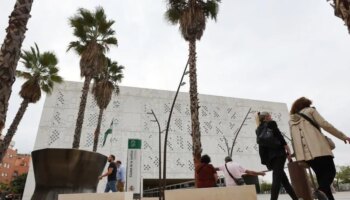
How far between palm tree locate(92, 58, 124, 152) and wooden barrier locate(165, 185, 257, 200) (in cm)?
1531

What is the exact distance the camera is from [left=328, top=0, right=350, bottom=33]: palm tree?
342 centimetres

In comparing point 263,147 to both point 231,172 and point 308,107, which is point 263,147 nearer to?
point 308,107

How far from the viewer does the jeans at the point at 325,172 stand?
10.7 ft

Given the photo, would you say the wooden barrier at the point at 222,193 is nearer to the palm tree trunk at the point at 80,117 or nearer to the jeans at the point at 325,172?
the jeans at the point at 325,172

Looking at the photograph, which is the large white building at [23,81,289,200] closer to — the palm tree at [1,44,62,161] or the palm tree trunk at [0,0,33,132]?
the palm tree at [1,44,62,161]

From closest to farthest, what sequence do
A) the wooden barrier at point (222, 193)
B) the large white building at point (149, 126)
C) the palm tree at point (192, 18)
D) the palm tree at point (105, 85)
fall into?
the wooden barrier at point (222, 193)
the palm tree at point (192, 18)
the palm tree at point (105, 85)
the large white building at point (149, 126)

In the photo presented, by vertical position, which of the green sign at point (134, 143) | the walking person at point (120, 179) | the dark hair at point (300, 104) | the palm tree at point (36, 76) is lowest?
the walking person at point (120, 179)

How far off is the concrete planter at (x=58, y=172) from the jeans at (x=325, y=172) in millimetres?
4009

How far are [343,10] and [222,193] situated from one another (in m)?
3.02

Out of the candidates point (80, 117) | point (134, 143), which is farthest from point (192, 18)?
point (80, 117)

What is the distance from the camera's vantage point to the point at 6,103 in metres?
3.87

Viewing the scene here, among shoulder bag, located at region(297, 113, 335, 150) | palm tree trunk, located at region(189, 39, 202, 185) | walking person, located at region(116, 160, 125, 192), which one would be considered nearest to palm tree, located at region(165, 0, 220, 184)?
palm tree trunk, located at region(189, 39, 202, 185)

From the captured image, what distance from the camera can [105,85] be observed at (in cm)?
1917

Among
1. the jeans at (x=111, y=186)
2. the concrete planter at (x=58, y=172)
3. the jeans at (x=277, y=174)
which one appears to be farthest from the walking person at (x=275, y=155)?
the jeans at (x=111, y=186)
